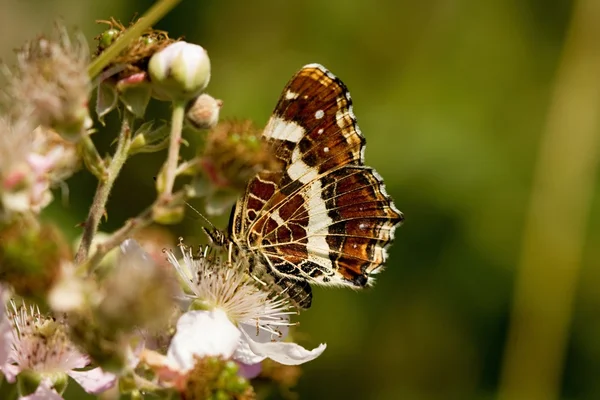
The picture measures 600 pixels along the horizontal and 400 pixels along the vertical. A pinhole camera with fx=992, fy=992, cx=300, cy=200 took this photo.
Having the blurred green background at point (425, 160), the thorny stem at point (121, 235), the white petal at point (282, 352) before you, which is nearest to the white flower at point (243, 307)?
the white petal at point (282, 352)

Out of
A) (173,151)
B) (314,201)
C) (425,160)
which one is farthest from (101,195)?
(425,160)

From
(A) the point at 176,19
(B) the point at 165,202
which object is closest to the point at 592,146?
(A) the point at 176,19

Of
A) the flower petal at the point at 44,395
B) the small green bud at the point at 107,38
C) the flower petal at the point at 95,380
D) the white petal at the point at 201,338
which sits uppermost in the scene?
the small green bud at the point at 107,38

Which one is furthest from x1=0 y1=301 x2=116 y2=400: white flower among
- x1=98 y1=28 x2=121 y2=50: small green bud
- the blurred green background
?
the blurred green background

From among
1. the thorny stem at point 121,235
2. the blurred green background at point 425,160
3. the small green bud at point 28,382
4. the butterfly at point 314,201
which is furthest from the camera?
the blurred green background at point 425,160

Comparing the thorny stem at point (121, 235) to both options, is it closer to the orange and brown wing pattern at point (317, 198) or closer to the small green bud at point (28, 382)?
the small green bud at point (28, 382)

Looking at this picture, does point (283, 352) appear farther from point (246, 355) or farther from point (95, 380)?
point (95, 380)

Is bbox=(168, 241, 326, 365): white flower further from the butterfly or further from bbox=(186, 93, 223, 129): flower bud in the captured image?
bbox=(186, 93, 223, 129): flower bud
